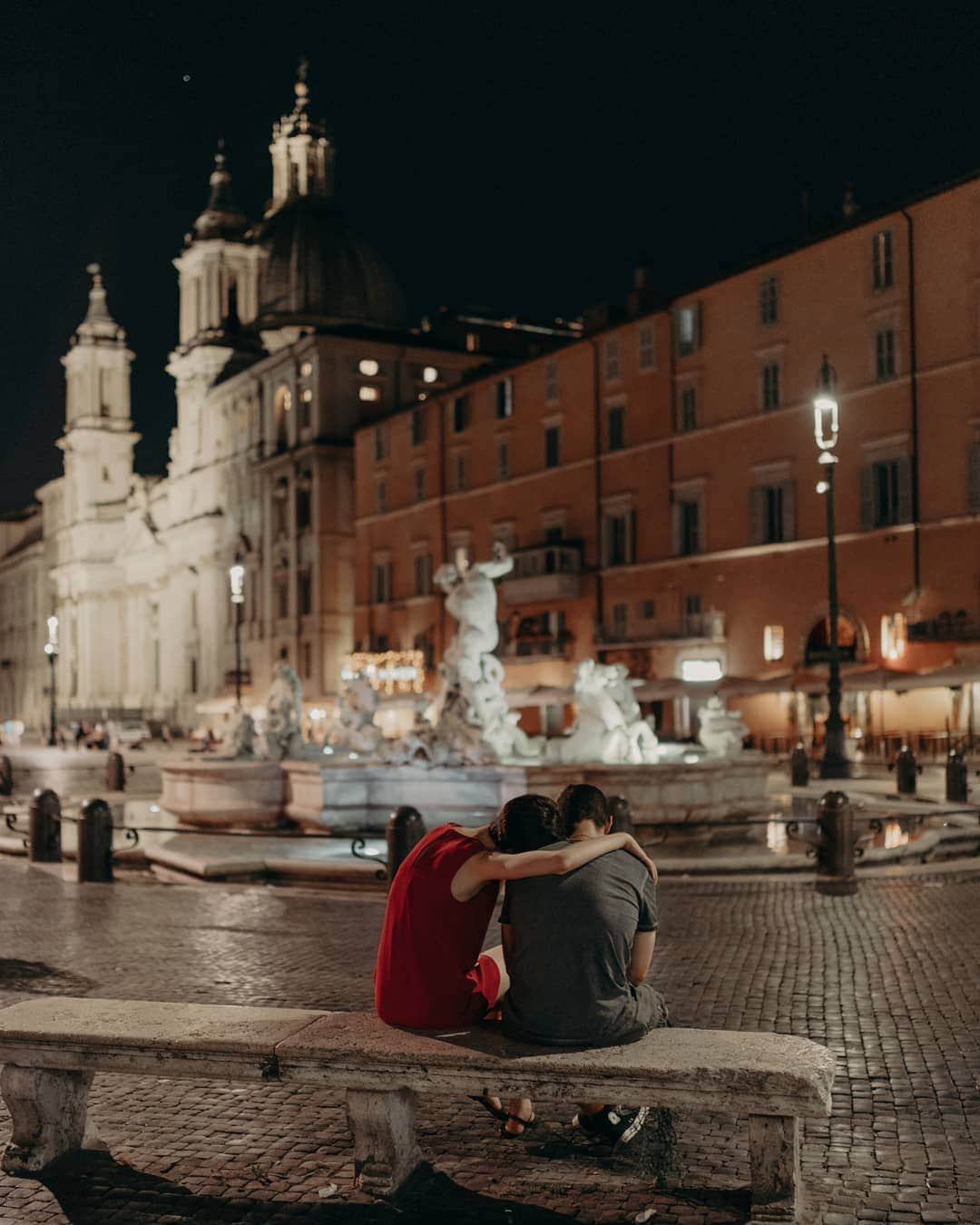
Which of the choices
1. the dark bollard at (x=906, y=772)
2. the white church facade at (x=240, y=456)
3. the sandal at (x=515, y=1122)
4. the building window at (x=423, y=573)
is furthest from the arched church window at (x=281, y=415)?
the sandal at (x=515, y=1122)

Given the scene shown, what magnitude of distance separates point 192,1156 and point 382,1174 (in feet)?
2.80

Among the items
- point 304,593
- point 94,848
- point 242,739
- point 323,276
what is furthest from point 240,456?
point 94,848

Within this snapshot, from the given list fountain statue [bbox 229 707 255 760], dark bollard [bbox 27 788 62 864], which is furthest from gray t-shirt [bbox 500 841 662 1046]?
fountain statue [bbox 229 707 255 760]

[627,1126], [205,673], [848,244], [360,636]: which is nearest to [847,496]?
[848,244]

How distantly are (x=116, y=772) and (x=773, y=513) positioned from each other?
70.3 ft

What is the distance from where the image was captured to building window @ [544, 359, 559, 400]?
50.6 m

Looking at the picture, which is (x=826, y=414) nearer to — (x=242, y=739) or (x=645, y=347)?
(x=242, y=739)

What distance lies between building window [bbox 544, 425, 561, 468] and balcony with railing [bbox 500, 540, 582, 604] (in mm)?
2972

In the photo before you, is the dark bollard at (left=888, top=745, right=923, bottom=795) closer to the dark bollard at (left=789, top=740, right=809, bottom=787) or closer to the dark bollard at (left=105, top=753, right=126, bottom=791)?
the dark bollard at (left=789, top=740, right=809, bottom=787)

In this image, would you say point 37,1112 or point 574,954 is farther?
point 37,1112

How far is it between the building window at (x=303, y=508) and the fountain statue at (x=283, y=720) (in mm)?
41655

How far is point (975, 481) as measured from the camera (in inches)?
1369

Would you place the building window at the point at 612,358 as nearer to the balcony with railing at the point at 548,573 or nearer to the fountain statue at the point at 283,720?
the balcony with railing at the point at 548,573

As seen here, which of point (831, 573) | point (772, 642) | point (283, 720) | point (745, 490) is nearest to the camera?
point (283, 720)
